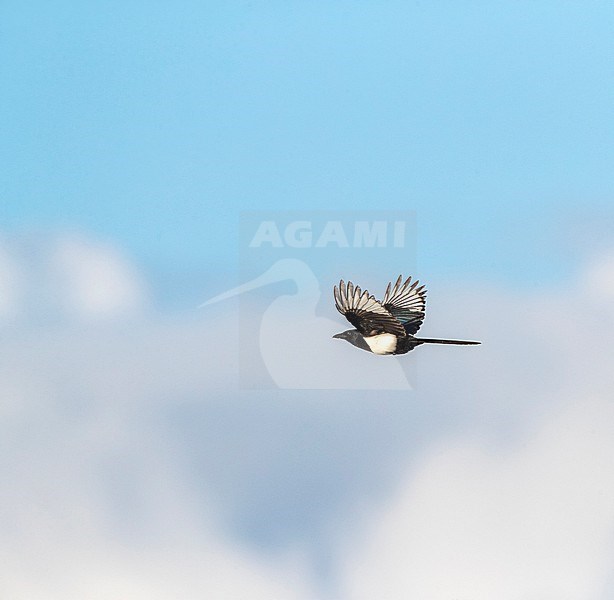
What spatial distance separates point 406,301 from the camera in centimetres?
1800

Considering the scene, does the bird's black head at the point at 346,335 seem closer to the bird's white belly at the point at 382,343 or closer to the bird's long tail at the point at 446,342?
the bird's white belly at the point at 382,343

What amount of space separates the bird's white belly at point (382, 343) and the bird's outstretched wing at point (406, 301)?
61cm

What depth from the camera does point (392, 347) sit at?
57.6ft

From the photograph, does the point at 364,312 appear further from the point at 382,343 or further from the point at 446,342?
the point at 446,342

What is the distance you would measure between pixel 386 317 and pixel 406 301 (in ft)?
3.78

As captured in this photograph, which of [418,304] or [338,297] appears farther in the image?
[418,304]

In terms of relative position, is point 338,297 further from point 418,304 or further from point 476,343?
point 476,343

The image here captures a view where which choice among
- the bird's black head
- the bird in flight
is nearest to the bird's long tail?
the bird in flight

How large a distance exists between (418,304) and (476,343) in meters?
1.32

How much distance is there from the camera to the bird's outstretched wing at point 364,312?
54.0 feet

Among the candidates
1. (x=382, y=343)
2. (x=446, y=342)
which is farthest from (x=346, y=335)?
(x=446, y=342)

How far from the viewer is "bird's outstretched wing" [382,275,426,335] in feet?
58.9

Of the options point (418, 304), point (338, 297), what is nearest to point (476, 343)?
point (418, 304)

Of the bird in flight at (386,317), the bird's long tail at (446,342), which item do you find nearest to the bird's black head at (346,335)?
the bird in flight at (386,317)
